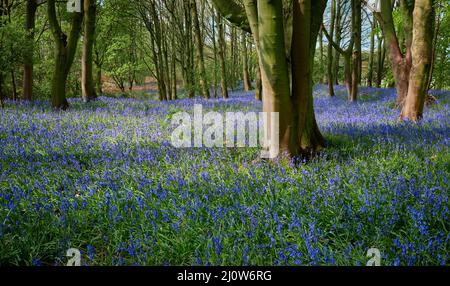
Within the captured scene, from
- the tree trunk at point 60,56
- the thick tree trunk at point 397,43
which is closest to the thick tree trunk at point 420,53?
the thick tree trunk at point 397,43

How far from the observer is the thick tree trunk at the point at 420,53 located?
7766 millimetres

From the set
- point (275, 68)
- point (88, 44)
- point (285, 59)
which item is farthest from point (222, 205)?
point (88, 44)

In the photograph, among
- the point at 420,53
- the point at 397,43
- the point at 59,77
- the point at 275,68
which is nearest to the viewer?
the point at 275,68

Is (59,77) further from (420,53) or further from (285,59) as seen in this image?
(420,53)

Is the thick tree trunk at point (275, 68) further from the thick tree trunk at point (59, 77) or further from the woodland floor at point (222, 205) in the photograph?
the thick tree trunk at point (59, 77)

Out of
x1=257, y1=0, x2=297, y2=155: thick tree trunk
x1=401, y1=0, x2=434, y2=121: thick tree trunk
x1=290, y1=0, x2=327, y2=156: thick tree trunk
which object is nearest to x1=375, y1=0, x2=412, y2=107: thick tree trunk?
x1=401, y1=0, x2=434, y2=121: thick tree trunk

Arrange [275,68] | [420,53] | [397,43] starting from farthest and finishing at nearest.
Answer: [397,43]
[420,53]
[275,68]

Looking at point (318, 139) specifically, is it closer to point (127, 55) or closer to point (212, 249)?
point (212, 249)

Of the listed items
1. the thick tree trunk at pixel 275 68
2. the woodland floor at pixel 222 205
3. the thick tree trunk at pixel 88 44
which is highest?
the thick tree trunk at pixel 88 44

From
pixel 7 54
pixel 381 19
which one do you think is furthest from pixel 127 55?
pixel 381 19

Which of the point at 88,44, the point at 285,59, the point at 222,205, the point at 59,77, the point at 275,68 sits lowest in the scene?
the point at 222,205

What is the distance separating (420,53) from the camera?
7.95 meters

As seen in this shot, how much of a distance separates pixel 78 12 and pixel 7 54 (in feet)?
10.5
